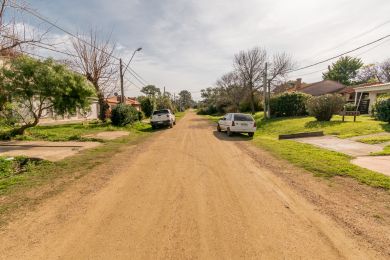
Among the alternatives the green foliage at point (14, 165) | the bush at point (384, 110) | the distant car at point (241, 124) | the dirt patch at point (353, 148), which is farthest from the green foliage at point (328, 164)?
the bush at point (384, 110)

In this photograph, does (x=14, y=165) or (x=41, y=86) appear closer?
(x=14, y=165)

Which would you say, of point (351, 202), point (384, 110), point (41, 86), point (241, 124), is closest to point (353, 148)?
point (351, 202)

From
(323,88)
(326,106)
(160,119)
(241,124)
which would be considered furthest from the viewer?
(323,88)

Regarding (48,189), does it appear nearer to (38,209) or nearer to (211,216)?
(38,209)

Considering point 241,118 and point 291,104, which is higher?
point 291,104

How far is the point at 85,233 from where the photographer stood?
11.8 ft

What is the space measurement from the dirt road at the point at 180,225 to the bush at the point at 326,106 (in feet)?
48.9

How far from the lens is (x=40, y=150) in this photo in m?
10.1

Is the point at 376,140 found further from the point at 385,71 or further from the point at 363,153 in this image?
the point at 385,71

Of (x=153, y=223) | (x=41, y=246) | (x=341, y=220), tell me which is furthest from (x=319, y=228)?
(x=41, y=246)

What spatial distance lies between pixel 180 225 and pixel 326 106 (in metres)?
18.2

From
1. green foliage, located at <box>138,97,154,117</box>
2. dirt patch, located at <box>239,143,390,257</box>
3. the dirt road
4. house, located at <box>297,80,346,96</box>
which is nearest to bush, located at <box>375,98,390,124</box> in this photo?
dirt patch, located at <box>239,143,390,257</box>

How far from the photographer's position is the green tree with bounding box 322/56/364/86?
6656 cm

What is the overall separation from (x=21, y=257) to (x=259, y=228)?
10.5 feet
